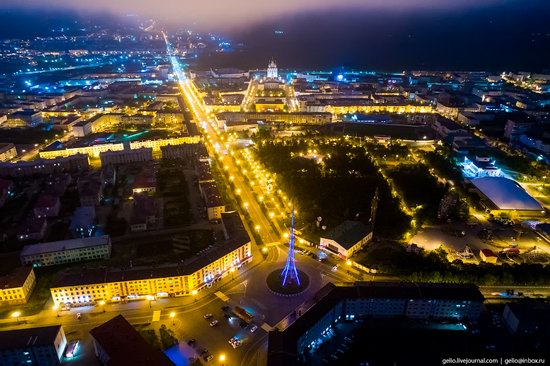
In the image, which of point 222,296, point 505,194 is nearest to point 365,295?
point 222,296

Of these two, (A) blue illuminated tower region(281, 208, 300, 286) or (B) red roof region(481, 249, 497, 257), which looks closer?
(A) blue illuminated tower region(281, 208, 300, 286)

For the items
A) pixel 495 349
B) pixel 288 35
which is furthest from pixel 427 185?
pixel 288 35

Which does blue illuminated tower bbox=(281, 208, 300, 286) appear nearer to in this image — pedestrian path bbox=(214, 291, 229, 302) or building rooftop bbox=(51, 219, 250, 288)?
pedestrian path bbox=(214, 291, 229, 302)

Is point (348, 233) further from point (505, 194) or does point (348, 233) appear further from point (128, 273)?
point (505, 194)

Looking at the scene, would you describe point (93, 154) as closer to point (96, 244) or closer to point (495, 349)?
point (96, 244)

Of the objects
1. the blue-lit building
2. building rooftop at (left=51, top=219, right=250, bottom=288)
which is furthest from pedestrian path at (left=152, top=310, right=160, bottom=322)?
the blue-lit building

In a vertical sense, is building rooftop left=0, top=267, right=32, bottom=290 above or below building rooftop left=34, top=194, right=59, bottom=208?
below
